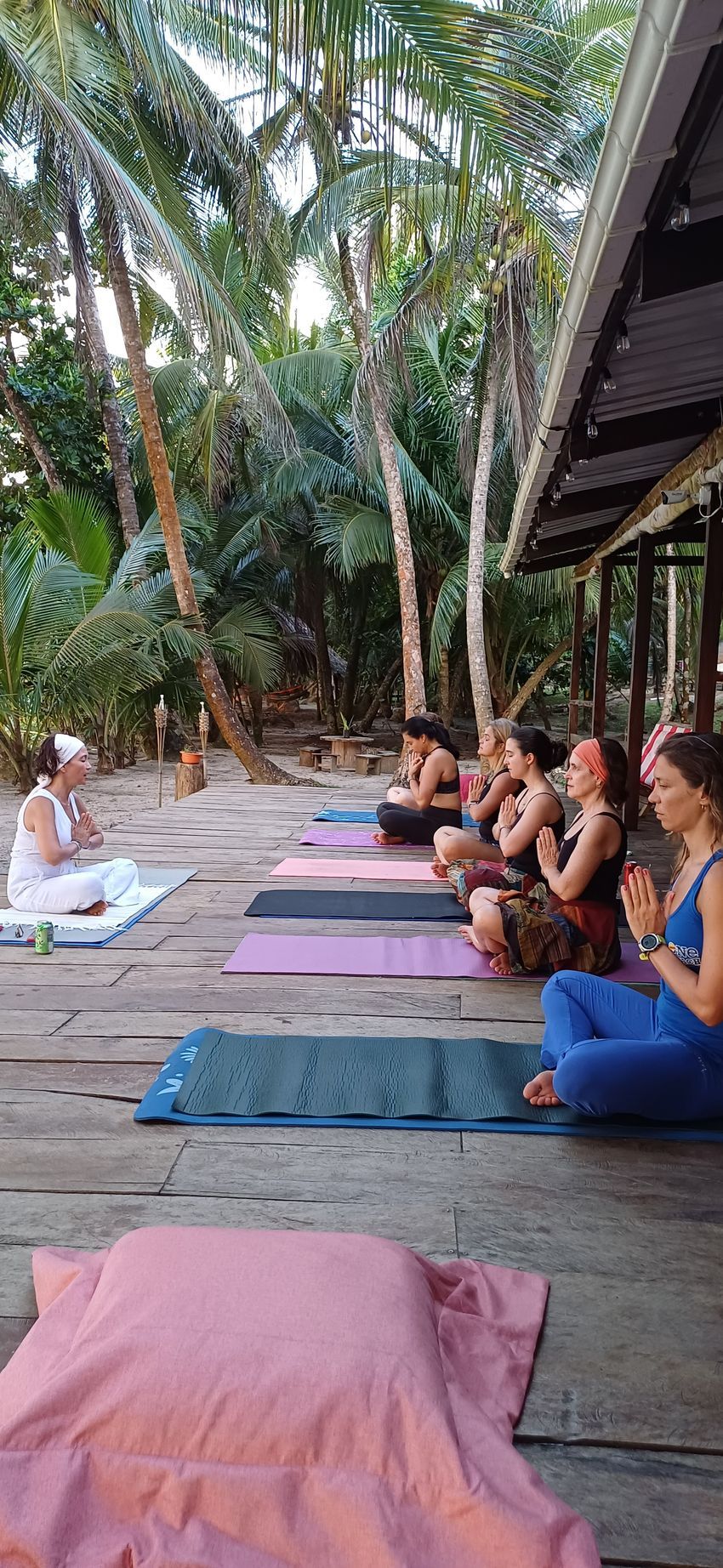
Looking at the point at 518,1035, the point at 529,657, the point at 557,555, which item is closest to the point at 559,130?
the point at 518,1035

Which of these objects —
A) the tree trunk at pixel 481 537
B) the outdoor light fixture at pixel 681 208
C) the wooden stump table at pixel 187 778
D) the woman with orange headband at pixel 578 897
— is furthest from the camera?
the tree trunk at pixel 481 537

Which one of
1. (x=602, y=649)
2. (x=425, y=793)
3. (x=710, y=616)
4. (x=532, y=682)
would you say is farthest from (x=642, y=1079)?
(x=532, y=682)

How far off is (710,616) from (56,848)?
11.6 ft

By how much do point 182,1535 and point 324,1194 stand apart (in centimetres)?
98

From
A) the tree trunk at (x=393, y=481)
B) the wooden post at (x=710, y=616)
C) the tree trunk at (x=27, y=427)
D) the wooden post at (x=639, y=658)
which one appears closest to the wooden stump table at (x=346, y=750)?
the tree trunk at (x=393, y=481)

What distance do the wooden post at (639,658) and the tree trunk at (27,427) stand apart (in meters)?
8.77

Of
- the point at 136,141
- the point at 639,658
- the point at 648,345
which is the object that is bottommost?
the point at 639,658

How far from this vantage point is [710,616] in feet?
18.5

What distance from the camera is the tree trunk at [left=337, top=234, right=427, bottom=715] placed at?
1123 cm

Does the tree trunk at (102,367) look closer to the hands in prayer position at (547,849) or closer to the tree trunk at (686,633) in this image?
the tree trunk at (686,633)

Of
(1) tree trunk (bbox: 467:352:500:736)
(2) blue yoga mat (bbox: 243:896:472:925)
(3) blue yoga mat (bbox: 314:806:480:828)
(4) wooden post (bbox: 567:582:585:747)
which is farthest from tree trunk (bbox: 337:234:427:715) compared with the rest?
(2) blue yoga mat (bbox: 243:896:472:925)

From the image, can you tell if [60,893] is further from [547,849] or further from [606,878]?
[606,878]

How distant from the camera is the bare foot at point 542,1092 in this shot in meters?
2.80

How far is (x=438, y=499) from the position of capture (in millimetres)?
14406
